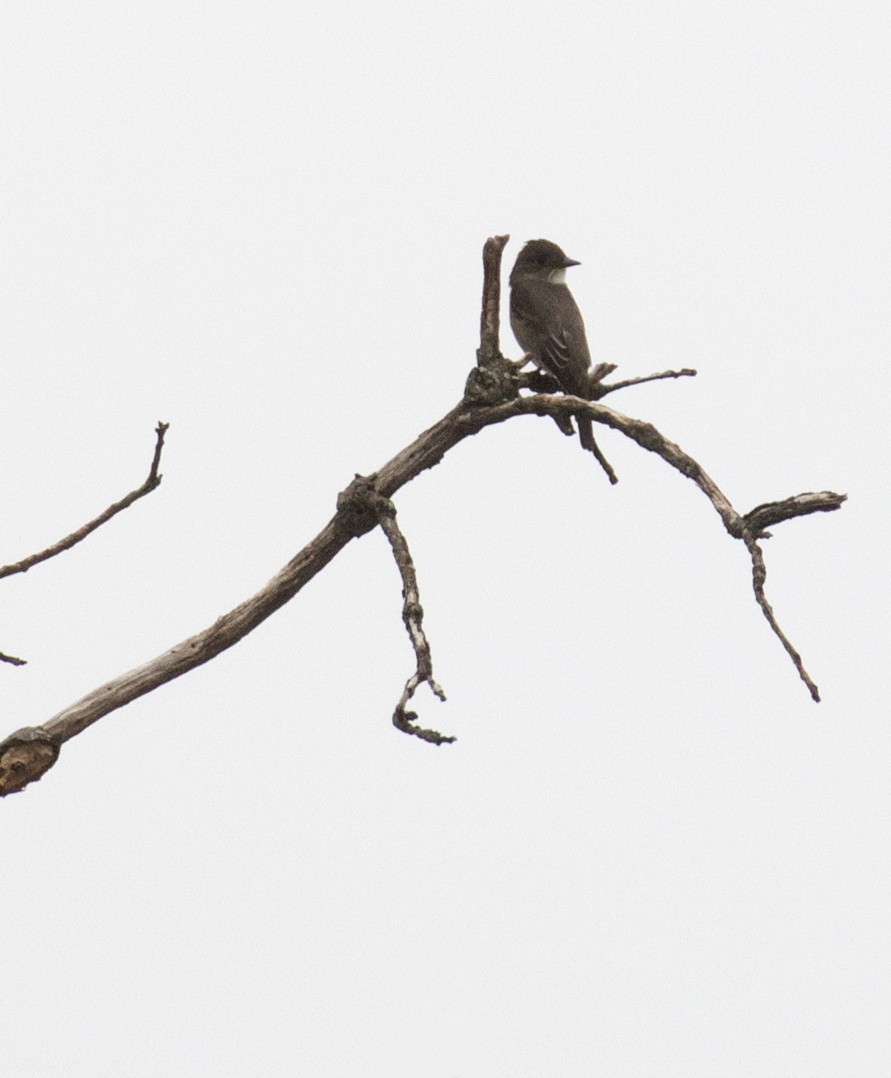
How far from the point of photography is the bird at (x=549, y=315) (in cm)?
724

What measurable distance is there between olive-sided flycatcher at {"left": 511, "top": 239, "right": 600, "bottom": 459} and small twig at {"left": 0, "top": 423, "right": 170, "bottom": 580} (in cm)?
196

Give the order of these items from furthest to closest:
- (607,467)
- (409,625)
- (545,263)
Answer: (545,263) < (607,467) < (409,625)

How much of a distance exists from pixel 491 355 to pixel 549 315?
2.49 metres

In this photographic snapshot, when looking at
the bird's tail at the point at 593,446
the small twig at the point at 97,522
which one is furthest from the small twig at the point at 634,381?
the small twig at the point at 97,522

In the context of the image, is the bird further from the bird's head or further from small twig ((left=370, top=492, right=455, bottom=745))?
small twig ((left=370, top=492, right=455, bottom=745))

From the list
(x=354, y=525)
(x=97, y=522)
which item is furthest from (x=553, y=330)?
(x=97, y=522)

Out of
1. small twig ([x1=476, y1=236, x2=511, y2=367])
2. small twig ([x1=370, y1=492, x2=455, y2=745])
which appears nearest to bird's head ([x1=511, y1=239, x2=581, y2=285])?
small twig ([x1=476, y1=236, x2=511, y2=367])

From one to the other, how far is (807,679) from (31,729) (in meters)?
2.55

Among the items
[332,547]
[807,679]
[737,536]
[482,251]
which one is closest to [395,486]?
[332,547]

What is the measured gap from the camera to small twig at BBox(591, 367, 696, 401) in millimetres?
5449

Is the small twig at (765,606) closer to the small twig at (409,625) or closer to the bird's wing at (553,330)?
the small twig at (409,625)

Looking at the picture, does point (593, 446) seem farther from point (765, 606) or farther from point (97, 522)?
point (97, 522)

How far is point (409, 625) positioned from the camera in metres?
4.79

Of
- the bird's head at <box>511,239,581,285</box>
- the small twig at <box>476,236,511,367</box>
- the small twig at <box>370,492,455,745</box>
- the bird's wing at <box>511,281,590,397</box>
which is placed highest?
the bird's head at <box>511,239,581,285</box>
